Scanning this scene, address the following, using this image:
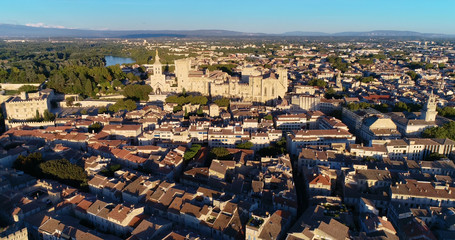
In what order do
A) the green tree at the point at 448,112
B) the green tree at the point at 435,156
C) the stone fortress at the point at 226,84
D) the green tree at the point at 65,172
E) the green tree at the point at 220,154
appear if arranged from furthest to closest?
the stone fortress at the point at 226,84, the green tree at the point at 448,112, the green tree at the point at 220,154, the green tree at the point at 435,156, the green tree at the point at 65,172

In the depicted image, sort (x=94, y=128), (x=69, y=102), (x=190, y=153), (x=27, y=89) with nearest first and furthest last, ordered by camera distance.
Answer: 1. (x=190, y=153)
2. (x=94, y=128)
3. (x=69, y=102)
4. (x=27, y=89)

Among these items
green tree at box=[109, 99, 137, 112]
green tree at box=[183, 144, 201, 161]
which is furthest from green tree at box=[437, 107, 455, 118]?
green tree at box=[109, 99, 137, 112]

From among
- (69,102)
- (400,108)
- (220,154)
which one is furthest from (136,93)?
(400,108)

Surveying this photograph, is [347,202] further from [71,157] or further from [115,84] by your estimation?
[115,84]

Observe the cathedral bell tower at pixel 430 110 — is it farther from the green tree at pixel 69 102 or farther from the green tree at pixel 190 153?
the green tree at pixel 69 102

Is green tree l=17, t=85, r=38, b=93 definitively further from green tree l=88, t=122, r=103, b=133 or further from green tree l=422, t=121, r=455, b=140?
green tree l=422, t=121, r=455, b=140

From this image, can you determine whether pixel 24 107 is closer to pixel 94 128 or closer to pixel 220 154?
pixel 94 128

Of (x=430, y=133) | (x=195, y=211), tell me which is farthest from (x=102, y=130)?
(x=430, y=133)

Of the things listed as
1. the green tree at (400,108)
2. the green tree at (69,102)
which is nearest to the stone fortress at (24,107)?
the green tree at (69,102)
